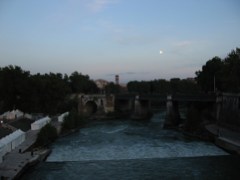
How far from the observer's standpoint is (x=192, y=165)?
30.6 meters

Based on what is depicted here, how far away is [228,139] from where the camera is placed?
125 ft

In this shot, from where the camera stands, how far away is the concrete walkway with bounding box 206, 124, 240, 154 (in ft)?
114

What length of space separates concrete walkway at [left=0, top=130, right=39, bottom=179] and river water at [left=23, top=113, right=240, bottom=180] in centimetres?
100

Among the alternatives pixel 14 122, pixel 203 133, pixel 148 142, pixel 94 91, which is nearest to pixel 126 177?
pixel 148 142

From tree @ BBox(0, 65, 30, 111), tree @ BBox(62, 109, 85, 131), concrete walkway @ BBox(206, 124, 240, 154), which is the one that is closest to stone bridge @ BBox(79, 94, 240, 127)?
concrete walkway @ BBox(206, 124, 240, 154)

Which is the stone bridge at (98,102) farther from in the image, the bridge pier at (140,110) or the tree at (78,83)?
the tree at (78,83)

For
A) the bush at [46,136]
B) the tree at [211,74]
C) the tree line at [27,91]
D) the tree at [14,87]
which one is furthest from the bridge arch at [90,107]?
the bush at [46,136]

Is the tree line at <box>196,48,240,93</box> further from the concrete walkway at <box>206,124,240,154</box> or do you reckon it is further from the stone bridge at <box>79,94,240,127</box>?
the concrete walkway at <box>206,124,240,154</box>

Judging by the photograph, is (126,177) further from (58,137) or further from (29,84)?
(29,84)

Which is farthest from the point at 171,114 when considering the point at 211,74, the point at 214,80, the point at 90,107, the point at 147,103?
the point at 90,107

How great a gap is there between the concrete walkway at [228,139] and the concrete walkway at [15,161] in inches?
722

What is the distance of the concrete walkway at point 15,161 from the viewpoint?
25520 millimetres

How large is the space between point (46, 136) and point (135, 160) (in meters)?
12.7

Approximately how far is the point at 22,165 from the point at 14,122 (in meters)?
22.1
